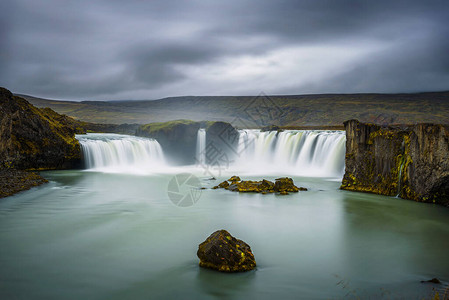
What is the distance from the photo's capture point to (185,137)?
32.1 metres

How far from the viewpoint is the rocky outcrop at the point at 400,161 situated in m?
11.4

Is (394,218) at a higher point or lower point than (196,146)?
lower

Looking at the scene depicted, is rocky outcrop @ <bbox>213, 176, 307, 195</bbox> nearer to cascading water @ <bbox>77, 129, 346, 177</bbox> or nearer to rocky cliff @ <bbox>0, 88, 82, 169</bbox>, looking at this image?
cascading water @ <bbox>77, 129, 346, 177</bbox>

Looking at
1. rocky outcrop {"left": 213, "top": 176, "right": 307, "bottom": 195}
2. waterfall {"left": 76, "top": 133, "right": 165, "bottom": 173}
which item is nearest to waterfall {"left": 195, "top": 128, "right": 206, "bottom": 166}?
waterfall {"left": 76, "top": 133, "right": 165, "bottom": 173}

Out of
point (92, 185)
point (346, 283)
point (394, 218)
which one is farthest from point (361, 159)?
point (92, 185)

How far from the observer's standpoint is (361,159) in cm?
1466

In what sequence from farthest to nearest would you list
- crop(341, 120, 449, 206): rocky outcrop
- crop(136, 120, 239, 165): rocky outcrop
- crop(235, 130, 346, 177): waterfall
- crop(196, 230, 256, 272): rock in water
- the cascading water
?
1. crop(136, 120, 239, 165): rocky outcrop
2. the cascading water
3. crop(235, 130, 346, 177): waterfall
4. crop(341, 120, 449, 206): rocky outcrop
5. crop(196, 230, 256, 272): rock in water

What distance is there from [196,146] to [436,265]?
2755cm

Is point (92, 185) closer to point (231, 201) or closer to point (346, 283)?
point (231, 201)

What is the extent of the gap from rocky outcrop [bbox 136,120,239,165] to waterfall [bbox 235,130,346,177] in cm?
210

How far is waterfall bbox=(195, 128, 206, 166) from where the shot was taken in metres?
32.7

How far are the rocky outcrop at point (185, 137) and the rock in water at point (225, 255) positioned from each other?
25316 mm

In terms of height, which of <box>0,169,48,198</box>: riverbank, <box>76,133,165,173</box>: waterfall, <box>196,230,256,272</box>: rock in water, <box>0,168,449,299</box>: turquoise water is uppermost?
<box>76,133,165,173</box>: waterfall

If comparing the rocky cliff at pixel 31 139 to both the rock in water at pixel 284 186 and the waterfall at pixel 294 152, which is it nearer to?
the waterfall at pixel 294 152
